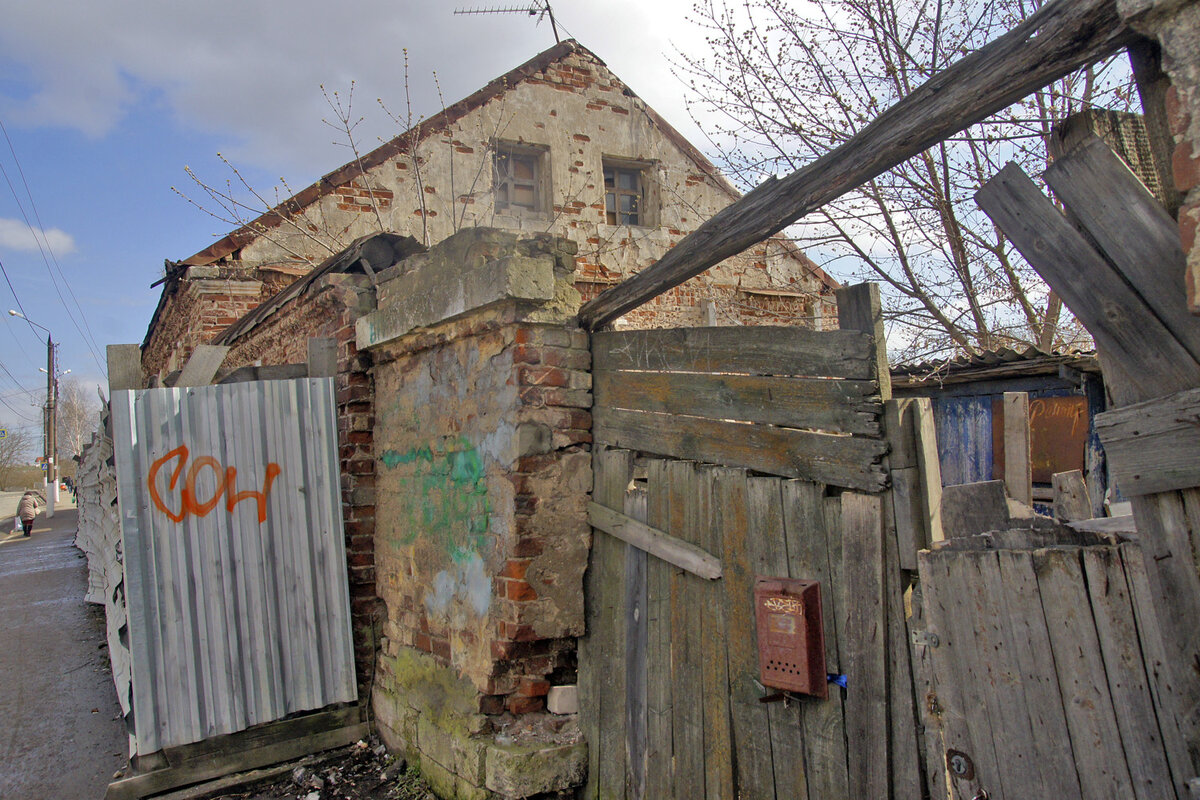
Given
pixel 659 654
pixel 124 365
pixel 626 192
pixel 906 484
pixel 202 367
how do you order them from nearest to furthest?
pixel 906 484, pixel 659 654, pixel 124 365, pixel 202 367, pixel 626 192

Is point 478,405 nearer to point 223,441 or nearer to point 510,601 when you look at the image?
point 510,601

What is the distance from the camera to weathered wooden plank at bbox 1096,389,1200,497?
1.46m

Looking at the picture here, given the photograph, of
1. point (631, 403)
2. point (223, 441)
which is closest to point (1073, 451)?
point (631, 403)

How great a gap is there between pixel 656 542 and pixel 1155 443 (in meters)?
1.65

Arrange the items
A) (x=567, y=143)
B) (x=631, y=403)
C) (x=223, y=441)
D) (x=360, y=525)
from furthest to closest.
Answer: (x=567, y=143) → (x=360, y=525) → (x=223, y=441) → (x=631, y=403)

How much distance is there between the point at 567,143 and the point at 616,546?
8314 millimetres

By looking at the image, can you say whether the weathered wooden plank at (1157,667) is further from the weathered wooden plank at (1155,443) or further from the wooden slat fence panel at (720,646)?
the wooden slat fence panel at (720,646)

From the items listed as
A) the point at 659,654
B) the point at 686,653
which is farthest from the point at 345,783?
the point at 686,653

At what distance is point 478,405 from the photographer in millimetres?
3465

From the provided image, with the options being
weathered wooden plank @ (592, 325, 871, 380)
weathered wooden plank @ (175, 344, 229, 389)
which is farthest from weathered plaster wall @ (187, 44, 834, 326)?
weathered wooden plank @ (592, 325, 871, 380)

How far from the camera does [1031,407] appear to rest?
22.2 feet

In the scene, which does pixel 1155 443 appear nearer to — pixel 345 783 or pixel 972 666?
pixel 972 666

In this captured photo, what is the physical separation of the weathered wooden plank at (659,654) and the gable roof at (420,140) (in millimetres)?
5514

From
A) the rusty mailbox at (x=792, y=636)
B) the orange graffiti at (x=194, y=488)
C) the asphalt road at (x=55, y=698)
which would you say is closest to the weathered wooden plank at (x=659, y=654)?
the rusty mailbox at (x=792, y=636)
